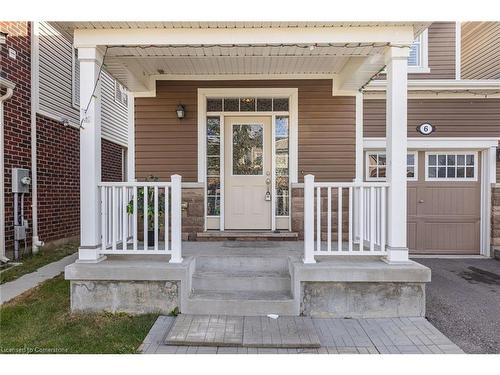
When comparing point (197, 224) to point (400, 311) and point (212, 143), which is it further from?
point (400, 311)

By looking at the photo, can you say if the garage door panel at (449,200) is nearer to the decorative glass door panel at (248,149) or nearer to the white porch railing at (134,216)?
the decorative glass door panel at (248,149)

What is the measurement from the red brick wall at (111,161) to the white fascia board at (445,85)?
593 centimetres

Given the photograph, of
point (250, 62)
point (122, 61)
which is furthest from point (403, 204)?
point (122, 61)

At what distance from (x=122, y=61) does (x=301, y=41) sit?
2.23 metres

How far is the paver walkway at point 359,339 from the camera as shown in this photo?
2.96 metres

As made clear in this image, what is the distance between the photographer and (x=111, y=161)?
916 cm

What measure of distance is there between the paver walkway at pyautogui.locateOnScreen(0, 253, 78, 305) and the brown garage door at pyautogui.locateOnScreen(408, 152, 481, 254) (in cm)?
561

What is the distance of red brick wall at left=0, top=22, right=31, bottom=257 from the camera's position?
216 inches

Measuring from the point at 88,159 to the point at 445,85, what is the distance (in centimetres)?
549

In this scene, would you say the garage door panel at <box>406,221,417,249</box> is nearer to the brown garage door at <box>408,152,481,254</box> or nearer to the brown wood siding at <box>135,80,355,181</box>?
the brown garage door at <box>408,152,481,254</box>

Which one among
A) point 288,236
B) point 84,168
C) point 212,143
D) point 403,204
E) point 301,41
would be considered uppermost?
point 301,41

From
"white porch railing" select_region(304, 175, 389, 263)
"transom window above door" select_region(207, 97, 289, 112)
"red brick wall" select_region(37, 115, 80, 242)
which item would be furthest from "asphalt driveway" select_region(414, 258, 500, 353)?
"red brick wall" select_region(37, 115, 80, 242)

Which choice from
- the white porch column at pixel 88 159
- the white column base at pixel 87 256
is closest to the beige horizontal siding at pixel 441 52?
the white porch column at pixel 88 159
